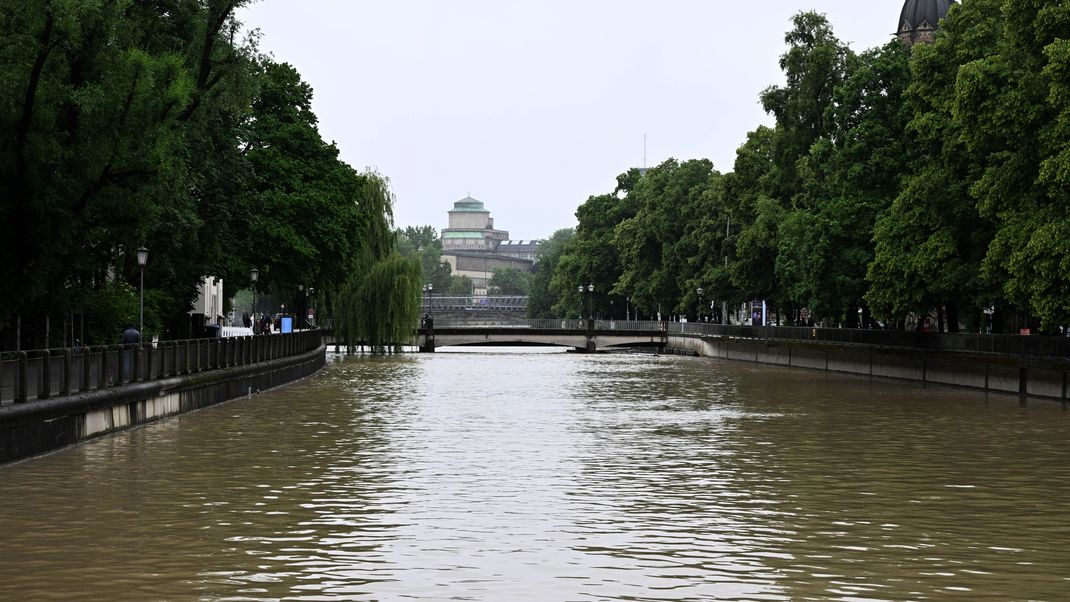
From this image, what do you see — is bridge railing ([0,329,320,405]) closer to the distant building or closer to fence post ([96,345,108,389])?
fence post ([96,345,108,389])

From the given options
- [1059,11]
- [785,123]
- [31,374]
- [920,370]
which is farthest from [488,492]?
[785,123]

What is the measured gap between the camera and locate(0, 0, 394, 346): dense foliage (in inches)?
1313

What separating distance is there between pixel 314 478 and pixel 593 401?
75.8 feet

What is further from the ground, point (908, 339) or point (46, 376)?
point (908, 339)

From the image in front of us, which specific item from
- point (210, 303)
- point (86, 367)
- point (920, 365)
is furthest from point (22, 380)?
point (210, 303)

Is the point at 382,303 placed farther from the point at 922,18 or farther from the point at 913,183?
the point at 922,18

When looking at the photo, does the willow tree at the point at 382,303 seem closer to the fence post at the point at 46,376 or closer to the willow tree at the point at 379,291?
the willow tree at the point at 379,291

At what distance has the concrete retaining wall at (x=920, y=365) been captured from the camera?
1853 inches

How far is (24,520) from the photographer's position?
17031mm

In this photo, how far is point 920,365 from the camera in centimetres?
5984

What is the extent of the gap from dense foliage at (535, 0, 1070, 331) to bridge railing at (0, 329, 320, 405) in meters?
22.0

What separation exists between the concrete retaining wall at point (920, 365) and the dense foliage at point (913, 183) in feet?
6.23

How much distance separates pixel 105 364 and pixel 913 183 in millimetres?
33048

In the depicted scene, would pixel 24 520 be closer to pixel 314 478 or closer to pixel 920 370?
pixel 314 478
